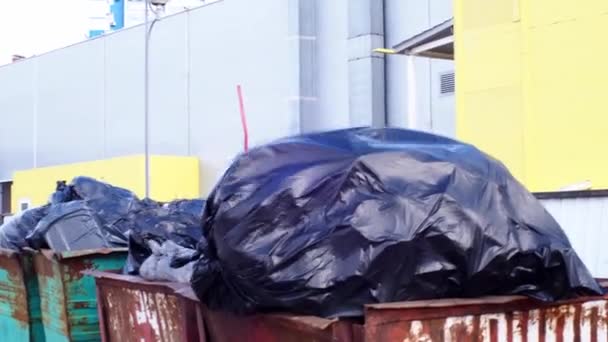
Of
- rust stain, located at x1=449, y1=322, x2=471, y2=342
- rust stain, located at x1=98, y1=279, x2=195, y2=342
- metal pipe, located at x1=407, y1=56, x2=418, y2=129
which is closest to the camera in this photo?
rust stain, located at x1=449, y1=322, x2=471, y2=342

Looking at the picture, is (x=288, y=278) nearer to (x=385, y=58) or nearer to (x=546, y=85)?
(x=546, y=85)

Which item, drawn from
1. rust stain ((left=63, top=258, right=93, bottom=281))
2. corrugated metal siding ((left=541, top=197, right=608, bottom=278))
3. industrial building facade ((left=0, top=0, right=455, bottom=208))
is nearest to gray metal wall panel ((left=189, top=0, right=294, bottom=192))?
industrial building facade ((left=0, top=0, right=455, bottom=208))

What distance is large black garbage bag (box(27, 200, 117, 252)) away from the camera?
6816 millimetres

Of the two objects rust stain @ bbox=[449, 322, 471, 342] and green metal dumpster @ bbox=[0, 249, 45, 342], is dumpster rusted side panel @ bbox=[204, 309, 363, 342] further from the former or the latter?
green metal dumpster @ bbox=[0, 249, 45, 342]

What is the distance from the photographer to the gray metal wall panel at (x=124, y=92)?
90.9 feet

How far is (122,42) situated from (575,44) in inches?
810

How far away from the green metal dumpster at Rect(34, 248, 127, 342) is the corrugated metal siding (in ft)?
13.8

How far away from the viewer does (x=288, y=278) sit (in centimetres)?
338

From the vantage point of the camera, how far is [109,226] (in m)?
7.04

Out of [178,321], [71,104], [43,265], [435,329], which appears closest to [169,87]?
[71,104]

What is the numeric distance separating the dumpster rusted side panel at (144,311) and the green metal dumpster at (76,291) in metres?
0.50

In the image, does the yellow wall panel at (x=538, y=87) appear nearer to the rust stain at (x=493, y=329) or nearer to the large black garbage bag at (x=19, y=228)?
the large black garbage bag at (x=19, y=228)

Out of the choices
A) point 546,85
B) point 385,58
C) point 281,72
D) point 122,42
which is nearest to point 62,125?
point 122,42

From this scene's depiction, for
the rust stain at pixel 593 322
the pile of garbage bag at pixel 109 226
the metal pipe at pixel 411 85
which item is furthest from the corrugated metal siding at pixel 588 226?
the metal pipe at pixel 411 85
